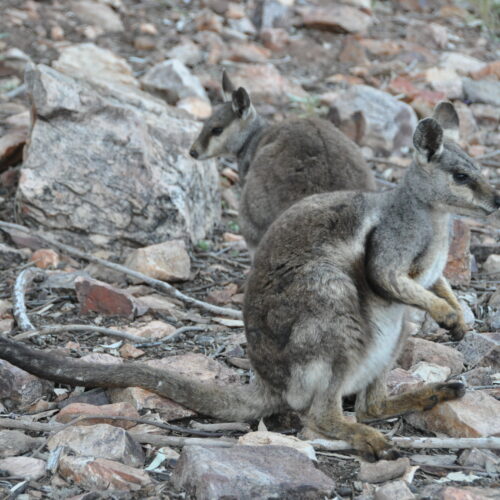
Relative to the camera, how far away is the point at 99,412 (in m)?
3.82

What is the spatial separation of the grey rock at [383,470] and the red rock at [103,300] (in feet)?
7.44

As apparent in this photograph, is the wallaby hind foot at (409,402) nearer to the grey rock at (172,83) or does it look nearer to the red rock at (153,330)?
the red rock at (153,330)

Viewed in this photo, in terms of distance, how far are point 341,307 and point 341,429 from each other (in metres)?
0.57

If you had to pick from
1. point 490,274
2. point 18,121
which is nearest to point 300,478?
point 490,274

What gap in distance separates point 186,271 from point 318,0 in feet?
22.5

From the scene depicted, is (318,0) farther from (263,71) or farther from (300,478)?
(300,478)

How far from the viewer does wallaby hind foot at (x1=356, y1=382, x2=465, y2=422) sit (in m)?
3.98

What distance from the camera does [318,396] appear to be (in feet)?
13.0

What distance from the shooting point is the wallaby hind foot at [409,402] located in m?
3.98

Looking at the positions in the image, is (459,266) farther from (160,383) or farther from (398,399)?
(160,383)

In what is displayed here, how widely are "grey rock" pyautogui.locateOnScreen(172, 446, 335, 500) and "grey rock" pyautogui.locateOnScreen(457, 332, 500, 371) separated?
5.76 ft

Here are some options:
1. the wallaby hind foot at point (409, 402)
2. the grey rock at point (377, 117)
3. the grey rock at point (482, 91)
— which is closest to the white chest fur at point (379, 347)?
the wallaby hind foot at point (409, 402)

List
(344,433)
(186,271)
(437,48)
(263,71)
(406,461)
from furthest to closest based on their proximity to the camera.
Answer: (437,48) < (263,71) < (186,271) < (344,433) < (406,461)

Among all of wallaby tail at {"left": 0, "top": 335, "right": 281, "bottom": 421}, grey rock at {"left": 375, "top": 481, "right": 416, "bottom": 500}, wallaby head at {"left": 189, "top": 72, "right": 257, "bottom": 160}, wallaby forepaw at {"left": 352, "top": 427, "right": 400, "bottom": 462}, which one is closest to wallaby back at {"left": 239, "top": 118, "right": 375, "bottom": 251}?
wallaby head at {"left": 189, "top": 72, "right": 257, "bottom": 160}
